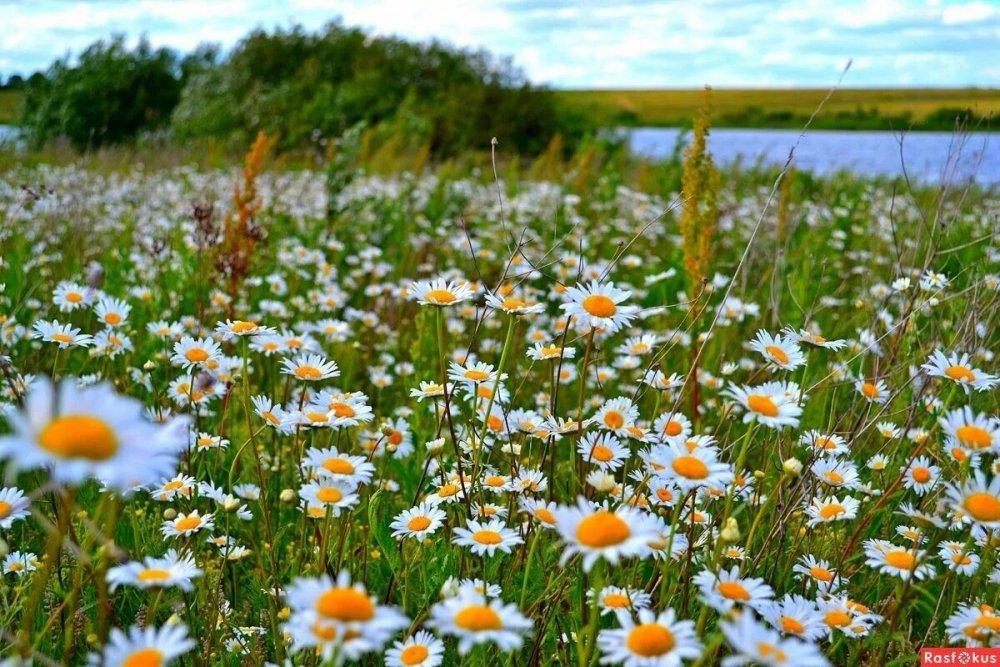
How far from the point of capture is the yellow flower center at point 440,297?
1724mm

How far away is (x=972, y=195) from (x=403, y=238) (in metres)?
4.27

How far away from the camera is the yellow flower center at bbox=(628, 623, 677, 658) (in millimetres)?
1002

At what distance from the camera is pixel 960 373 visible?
1.64 metres

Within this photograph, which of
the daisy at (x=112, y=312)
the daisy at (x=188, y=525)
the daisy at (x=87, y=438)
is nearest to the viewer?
the daisy at (x=87, y=438)

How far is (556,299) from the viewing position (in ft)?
13.7

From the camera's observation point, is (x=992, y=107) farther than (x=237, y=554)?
Yes

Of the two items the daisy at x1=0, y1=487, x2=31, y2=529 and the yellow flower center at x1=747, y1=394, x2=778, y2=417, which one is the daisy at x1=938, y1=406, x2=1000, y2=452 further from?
the daisy at x1=0, y1=487, x2=31, y2=529

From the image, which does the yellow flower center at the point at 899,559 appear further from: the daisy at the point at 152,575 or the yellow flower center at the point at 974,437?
the daisy at the point at 152,575

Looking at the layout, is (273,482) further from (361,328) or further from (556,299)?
(556,299)

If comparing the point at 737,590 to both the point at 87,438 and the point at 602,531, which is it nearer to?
the point at 602,531

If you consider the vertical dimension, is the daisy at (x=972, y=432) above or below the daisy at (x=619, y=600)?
above

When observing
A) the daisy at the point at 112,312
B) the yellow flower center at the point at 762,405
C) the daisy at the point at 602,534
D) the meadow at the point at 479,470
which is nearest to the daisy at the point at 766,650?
the meadow at the point at 479,470

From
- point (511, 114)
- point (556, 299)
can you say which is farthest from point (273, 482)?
point (511, 114)

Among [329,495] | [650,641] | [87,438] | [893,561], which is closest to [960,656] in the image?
[893,561]
